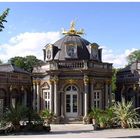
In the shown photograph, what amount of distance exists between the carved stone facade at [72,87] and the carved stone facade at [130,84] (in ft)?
10.0

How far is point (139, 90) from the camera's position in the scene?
31344 mm

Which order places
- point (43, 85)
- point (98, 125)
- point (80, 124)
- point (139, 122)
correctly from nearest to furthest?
point (98, 125) → point (139, 122) → point (80, 124) → point (43, 85)

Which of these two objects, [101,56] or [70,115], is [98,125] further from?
[101,56]

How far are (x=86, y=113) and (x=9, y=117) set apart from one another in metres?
8.83

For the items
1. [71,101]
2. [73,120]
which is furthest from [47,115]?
[71,101]

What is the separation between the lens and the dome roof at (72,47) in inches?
1190

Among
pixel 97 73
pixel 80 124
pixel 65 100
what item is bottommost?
pixel 80 124

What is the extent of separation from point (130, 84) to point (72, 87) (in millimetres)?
6418

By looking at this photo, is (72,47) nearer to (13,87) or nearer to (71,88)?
(71,88)

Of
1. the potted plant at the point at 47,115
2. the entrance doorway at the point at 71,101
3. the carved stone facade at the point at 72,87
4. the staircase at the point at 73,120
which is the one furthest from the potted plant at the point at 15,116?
the entrance doorway at the point at 71,101

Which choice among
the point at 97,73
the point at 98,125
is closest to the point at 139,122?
the point at 98,125

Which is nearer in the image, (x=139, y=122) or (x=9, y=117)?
(x=9, y=117)

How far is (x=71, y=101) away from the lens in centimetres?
2825

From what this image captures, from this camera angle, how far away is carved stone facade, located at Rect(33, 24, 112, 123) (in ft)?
91.3
